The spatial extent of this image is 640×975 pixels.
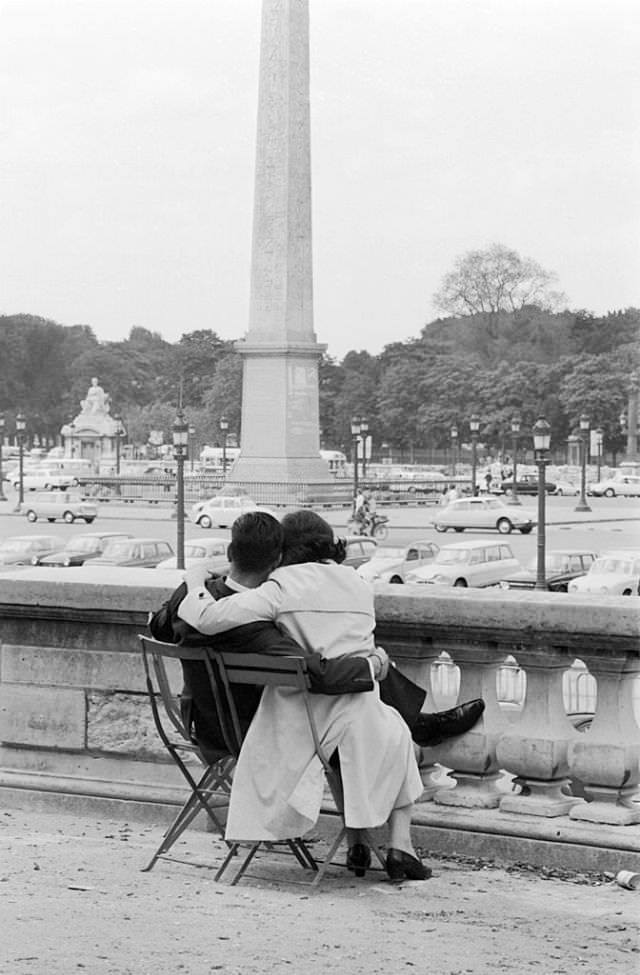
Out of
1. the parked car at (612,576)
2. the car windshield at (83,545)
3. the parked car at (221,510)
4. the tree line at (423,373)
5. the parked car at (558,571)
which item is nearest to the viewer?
the parked car at (612,576)

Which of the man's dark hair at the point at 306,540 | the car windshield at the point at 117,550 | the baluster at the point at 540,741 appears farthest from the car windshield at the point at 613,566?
the man's dark hair at the point at 306,540

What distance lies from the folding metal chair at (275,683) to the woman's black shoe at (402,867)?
47 millimetres

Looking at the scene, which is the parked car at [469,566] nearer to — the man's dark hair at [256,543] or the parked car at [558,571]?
the parked car at [558,571]

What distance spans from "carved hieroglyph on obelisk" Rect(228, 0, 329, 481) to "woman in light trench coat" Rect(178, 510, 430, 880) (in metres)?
49.0

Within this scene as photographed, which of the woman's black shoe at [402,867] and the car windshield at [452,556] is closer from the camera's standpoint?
the woman's black shoe at [402,867]

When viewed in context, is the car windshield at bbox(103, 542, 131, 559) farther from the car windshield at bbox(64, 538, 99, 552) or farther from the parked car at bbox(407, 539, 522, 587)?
the parked car at bbox(407, 539, 522, 587)

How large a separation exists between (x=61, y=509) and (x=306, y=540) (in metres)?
55.6

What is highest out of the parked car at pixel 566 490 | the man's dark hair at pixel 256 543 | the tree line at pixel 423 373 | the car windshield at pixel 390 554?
the tree line at pixel 423 373

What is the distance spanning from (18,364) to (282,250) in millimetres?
97462

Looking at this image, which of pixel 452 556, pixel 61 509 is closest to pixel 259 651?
pixel 452 556

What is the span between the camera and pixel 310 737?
18.6 ft

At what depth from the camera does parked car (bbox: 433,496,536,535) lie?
54781 millimetres

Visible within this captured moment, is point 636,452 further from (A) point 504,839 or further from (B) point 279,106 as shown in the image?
(A) point 504,839

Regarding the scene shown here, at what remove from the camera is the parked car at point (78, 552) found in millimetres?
38125
